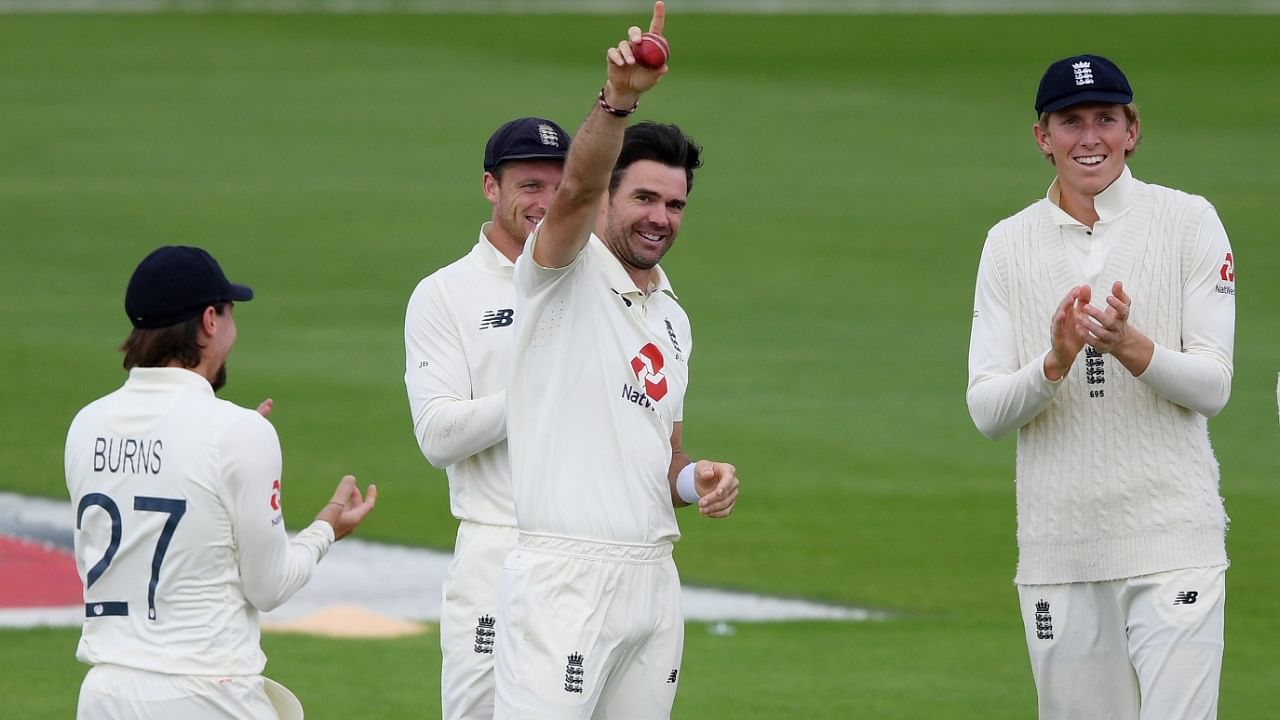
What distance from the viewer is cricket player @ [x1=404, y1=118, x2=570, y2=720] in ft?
17.8

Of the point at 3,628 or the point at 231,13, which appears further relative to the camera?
the point at 231,13

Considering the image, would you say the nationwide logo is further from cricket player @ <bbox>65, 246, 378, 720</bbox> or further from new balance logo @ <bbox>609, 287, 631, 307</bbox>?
cricket player @ <bbox>65, 246, 378, 720</bbox>

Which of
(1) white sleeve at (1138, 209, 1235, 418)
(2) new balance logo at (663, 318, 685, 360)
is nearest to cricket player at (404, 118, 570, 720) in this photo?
(2) new balance logo at (663, 318, 685, 360)

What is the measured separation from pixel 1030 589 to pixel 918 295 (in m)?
16.1

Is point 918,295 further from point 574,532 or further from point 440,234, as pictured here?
point 574,532

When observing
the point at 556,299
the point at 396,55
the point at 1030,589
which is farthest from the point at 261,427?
the point at 396,55

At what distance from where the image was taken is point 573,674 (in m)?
4.59

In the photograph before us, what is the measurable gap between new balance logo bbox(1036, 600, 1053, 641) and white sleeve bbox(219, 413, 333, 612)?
2.01 m

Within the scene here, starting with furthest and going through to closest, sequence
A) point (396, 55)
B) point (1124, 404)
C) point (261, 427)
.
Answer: point (396, 55) < point (1124, 404) < point (261, 427)

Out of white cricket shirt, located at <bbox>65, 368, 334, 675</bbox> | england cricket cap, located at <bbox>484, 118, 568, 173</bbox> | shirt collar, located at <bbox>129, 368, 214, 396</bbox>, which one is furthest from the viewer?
england cricket cap, located at <bbox>484, 118, 568, 173</bbox>

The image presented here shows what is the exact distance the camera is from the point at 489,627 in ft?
17.9

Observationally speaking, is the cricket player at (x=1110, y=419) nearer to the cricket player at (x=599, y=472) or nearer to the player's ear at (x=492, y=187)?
the cricket player at (x=599, y=472)

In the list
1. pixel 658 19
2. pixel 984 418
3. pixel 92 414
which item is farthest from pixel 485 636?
pixel 658 19

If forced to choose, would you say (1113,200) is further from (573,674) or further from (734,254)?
(734,254)
